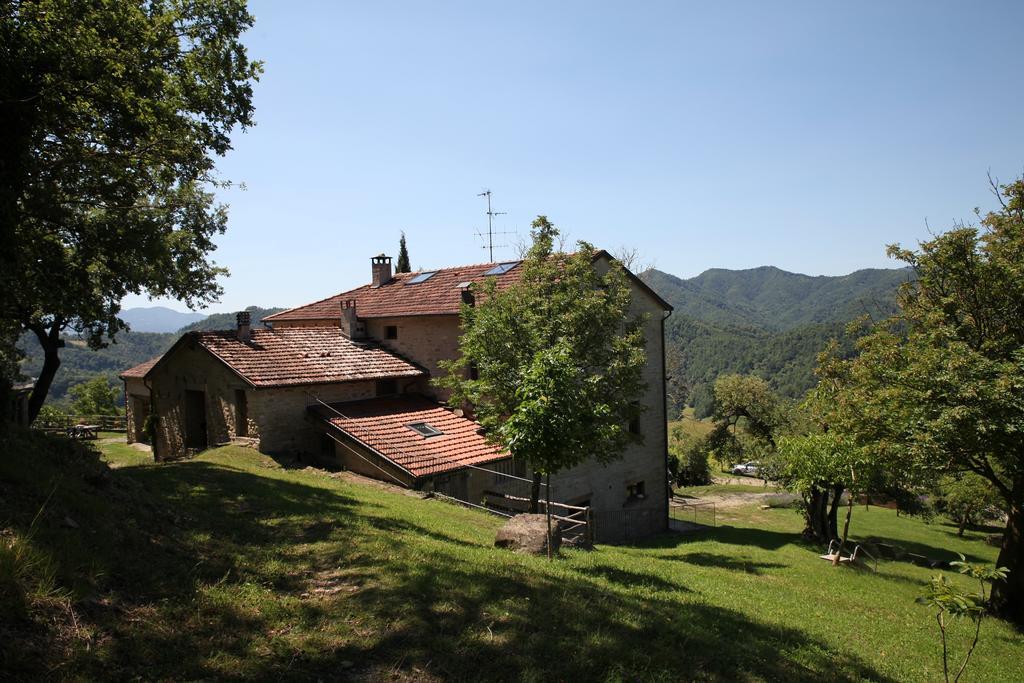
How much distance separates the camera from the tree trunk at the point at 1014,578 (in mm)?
12969

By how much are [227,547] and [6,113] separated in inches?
271

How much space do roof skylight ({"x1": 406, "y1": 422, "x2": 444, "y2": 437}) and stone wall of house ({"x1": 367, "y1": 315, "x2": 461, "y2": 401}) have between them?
9.18 ft

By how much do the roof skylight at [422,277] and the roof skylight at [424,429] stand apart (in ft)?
26.8

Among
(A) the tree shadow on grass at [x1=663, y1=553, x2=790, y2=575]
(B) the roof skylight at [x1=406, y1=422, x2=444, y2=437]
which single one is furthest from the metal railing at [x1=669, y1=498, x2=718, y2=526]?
(B) the roof skylight at [x1=406, y1=422, x2=444, y2=437]

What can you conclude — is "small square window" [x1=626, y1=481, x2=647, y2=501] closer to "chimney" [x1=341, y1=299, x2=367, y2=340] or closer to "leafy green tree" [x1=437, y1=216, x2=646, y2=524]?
"leafy green tree" [x1=437, y1=216, x2=646, y2=524]

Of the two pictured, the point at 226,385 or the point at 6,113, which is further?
the point at 226,385

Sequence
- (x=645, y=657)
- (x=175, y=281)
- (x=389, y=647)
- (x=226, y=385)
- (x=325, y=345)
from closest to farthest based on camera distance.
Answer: (x=389, y=647), (x=645, y=657), (x=175, y=281), (x=226, y=385), (x=325, y=345)

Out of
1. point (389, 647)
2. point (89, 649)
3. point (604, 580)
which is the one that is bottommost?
point (604, 580)

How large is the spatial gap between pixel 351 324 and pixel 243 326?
15.5 ft

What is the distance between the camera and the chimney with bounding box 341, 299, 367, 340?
23.9 meters

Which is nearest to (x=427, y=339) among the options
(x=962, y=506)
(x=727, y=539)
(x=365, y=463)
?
(x=365, y=463)

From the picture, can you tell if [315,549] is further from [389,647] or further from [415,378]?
[415,378]

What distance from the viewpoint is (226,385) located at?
60.3 ft

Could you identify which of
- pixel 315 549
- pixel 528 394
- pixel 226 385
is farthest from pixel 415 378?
pixel 315 549
